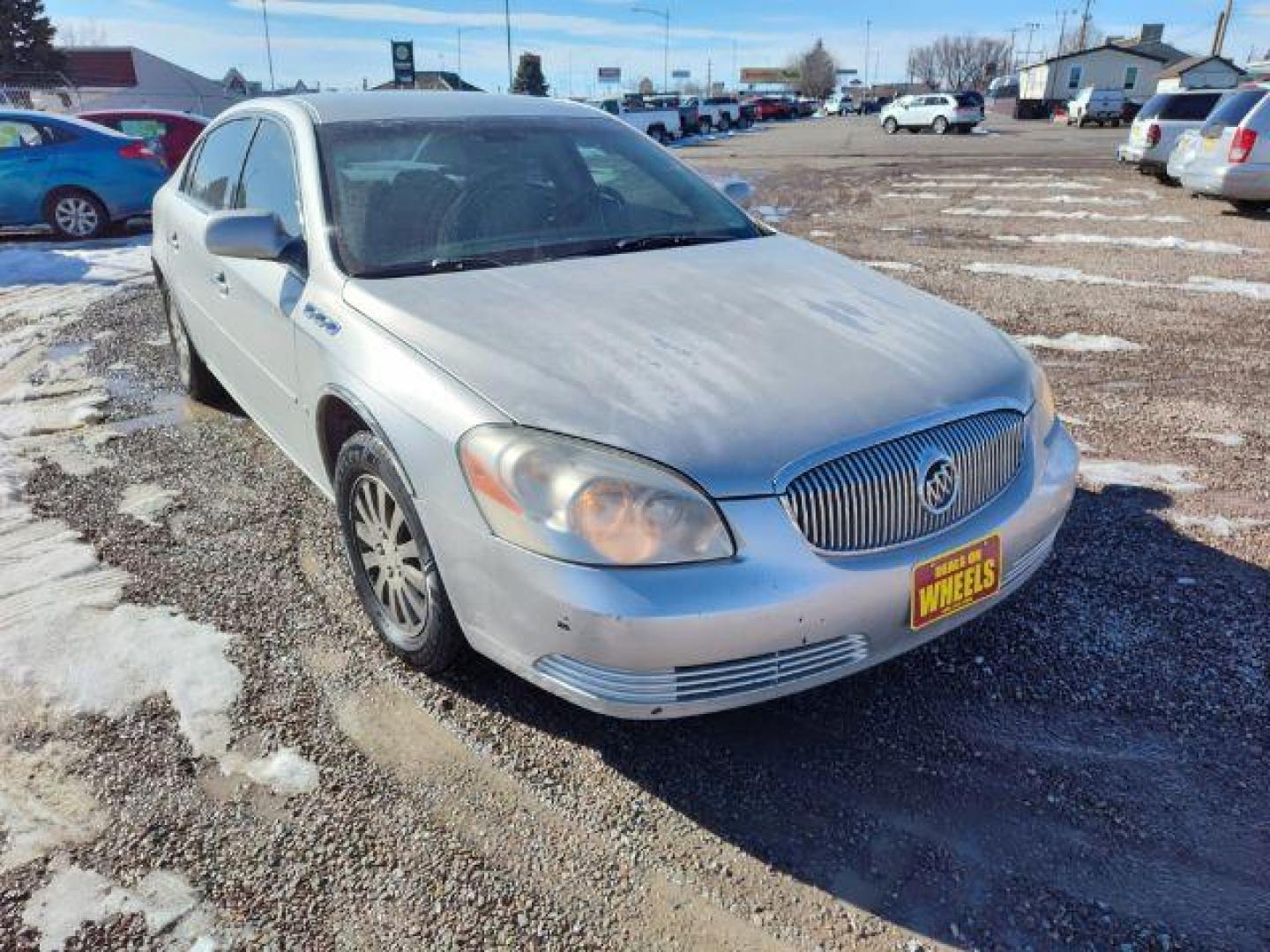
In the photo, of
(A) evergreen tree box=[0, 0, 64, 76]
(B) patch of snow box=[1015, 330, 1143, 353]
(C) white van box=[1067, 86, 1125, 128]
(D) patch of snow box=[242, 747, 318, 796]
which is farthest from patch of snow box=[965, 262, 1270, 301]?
(A) evergreen tree box=[0, 0, 64, 76]

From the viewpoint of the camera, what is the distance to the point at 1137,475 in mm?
4016

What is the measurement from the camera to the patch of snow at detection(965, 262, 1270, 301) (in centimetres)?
732

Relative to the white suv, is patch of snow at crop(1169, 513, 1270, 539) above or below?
below

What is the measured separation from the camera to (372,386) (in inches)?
97.0

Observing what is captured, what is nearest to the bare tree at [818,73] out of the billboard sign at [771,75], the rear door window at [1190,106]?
the billboard sign at [771,75]

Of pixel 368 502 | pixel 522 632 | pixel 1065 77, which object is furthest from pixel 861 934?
pixel 1065 77

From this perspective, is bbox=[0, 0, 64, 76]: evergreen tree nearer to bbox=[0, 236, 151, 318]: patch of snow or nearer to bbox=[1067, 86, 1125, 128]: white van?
bbox=[0, 236, 151, 318]: patch of snow

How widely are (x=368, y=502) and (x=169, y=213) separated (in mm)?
2986

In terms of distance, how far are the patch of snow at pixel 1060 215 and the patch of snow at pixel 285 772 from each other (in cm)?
1141

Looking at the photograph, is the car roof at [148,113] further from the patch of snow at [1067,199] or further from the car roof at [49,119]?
the patch of snow at [1067,199]

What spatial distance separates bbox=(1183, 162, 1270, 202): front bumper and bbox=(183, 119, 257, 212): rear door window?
11.0m

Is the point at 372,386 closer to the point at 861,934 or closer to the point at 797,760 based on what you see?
the point at 797,760

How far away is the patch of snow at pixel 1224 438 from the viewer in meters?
4.32

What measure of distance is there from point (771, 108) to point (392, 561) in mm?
60173
